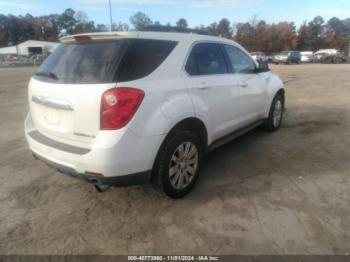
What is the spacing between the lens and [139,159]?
3070 millimetres

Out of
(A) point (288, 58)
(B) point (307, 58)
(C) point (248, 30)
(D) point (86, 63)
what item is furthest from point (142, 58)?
(C) point (248, 30)

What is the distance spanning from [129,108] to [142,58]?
1.87 ft

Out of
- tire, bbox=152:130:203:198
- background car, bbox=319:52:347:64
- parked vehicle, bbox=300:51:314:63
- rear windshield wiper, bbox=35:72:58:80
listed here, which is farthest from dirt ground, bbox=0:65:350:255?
parked vehicle, bbox=300:51:314:63

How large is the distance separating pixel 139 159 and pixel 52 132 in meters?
1.05

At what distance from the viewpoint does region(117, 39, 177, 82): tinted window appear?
9.92 ft

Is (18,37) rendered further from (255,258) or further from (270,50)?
(255,258)

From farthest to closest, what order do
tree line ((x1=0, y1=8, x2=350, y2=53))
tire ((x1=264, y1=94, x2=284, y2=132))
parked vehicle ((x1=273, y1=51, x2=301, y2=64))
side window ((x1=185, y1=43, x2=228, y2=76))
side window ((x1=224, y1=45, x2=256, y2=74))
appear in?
tree line ((x1=0, y1=8, x2=350, y2=53)) → parked vehicle ((x1=273, y1=51, x2=301, y2=64)) → tire ((x1=264, y1=94, x2=284, y2=132)) → side window ((x1=224, y1=45, x2=256, y2=74)) → side window ((x1=185, y1=43, x2=228, y2=76))

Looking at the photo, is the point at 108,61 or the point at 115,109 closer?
the point at 115,109

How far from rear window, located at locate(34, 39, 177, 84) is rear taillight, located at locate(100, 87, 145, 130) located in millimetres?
128

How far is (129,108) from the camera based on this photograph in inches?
116

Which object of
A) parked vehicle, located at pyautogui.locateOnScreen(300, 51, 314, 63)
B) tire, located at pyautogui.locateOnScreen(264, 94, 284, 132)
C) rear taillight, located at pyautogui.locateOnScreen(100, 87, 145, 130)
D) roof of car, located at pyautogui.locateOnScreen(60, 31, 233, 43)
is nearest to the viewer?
rear taillight, located at pyautogui.locateOnScreen(100, 87, 145, 130)

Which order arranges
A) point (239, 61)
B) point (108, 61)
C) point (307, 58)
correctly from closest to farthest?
point (108, 61) → point (239, 61) → point (307, 58)

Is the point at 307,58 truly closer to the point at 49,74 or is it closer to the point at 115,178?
the point at 49,74

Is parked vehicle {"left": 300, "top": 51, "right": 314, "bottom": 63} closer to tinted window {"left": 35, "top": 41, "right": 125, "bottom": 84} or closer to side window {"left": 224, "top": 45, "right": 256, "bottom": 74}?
side window {"left": 224, "top": 45, "right": 256, "bottom": 74}
